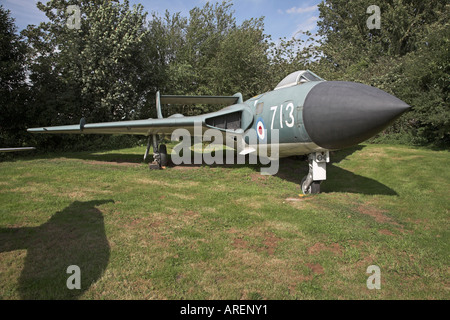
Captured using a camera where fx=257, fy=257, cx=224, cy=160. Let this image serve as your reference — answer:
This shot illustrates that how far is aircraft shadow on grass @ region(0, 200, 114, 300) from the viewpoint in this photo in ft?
11.1

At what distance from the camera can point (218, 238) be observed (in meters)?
4.84

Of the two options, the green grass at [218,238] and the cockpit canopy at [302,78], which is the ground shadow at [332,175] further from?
the cockpit canopy at [302,78]

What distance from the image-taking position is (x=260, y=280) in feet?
12.0

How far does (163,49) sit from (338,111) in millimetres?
27600

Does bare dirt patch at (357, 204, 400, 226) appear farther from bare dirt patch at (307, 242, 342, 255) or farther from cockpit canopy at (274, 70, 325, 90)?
→ cockpit canopy at (274, 70, 325, 90)

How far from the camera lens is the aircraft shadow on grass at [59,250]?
3.37 meters

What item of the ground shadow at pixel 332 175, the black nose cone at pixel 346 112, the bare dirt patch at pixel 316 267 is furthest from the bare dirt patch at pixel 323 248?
the ground shadow at pixel 332 175

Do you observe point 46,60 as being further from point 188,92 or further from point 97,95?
point 188,92

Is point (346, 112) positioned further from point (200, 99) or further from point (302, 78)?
point (200, 99)

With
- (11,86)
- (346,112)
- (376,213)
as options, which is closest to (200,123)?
(346,112)

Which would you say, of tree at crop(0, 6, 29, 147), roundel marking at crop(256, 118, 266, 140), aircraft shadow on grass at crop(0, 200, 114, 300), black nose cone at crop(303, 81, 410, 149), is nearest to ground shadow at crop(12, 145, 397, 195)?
roundel marking at crop(256, 118, 266, 140)

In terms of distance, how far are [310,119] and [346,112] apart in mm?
878
